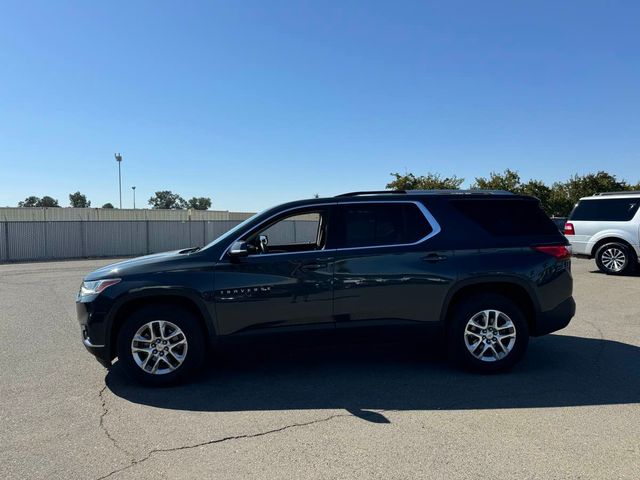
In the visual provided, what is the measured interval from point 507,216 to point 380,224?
1415mm

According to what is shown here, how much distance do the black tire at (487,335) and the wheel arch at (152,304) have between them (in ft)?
8.02

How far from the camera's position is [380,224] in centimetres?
512

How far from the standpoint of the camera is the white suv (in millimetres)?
12469

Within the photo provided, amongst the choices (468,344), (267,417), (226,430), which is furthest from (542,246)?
(226,430)

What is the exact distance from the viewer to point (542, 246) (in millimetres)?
5203

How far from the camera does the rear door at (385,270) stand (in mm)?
4887

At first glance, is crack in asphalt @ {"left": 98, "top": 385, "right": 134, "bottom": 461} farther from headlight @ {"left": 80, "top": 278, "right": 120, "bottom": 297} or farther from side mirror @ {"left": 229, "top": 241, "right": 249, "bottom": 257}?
side mirror @ {"left": 229, "top": 241, "right": 249, "bottom": 257}

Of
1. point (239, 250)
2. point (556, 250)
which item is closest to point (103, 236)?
point (239, 250)

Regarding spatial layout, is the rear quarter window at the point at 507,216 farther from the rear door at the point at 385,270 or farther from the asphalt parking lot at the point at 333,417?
the asphalt parking lot at the point at 333,417

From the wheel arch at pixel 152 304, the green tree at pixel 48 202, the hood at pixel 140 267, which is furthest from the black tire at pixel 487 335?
the green tree at pixel 48 202

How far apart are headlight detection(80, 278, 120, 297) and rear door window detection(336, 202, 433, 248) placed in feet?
7.26

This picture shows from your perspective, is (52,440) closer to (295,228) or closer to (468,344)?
(468,344)

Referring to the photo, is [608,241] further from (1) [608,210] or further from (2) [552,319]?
(2) [552,319]

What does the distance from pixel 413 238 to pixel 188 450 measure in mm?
2885
